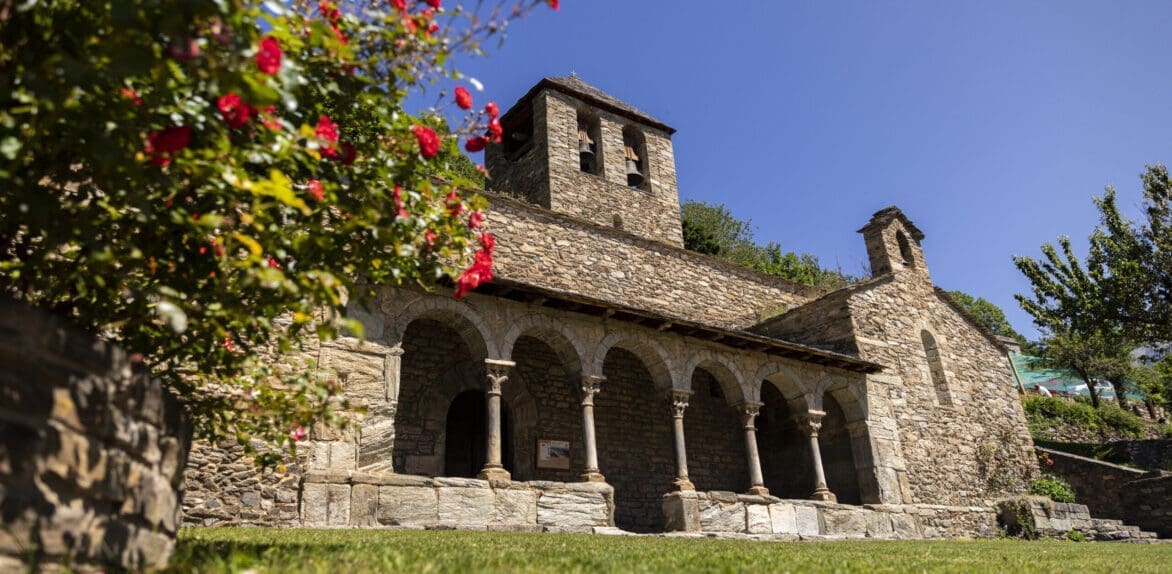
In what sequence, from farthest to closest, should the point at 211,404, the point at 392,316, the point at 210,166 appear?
the point at 392,316
the point at 211,404
the point at 210,166

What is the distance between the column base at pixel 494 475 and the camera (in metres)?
8.28

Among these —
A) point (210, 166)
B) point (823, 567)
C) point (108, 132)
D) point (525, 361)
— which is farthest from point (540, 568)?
point (525, 361)

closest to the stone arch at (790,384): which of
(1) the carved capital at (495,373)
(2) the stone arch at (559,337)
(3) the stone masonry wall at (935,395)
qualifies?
(3) the stone masonry wall at (935,395)

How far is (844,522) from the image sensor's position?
11391mm

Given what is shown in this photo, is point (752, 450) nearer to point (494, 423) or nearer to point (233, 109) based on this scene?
point (494, 423)

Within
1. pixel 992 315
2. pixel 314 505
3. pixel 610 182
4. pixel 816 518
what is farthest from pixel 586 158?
pixel 992 315

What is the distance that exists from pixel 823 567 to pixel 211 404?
3.71 m

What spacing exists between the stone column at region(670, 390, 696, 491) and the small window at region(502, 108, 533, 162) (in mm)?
9936

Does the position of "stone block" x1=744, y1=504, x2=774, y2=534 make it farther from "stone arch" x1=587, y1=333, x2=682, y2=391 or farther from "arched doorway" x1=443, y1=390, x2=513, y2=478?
"arched doorway" x1=443, y1=390, x2=513, y2=478

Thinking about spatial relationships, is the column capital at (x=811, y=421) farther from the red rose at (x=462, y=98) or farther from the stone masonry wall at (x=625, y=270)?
the red rose at (x=462, y=98)

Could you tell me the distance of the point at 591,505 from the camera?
8.85 m

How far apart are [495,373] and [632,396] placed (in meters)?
4.11

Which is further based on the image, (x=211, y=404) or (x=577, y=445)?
(x=577, y=445)

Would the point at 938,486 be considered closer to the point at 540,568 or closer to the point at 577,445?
the point at 577,445
